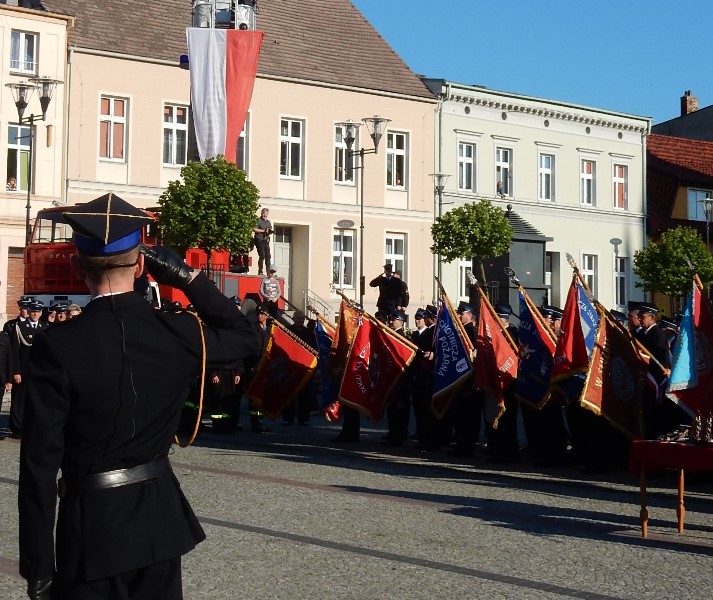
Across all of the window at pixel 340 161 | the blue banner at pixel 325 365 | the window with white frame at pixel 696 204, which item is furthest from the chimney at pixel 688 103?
the blue banner at pixel 325 365

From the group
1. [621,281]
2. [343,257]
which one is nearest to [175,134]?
[343,257]

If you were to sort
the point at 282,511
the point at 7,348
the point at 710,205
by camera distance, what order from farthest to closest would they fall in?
1. the point at 710,205
2. the point at 7,348
3. the point at 282,511

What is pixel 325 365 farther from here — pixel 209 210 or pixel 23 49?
pixel 23 49

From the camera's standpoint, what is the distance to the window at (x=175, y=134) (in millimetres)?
41812

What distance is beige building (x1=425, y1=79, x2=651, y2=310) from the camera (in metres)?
47.9

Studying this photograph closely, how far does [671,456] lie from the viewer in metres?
9.92

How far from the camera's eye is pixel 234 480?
510 inches

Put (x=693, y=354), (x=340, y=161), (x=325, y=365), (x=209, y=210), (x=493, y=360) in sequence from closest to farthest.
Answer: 1. (x=693, y=354)
2. (x=493, y=360)
3. (x=325, y=365)
4. (x=209, y=210)
5. (x=340, y=161)

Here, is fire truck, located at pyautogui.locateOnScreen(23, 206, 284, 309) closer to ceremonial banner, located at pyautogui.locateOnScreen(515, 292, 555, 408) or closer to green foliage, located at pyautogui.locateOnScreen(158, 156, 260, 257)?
green foliage, located at pyautogui.locateOnScreen(158, 156, 260, 257)

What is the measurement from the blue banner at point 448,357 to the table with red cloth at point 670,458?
5.62 meters

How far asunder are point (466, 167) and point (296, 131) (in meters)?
7.27

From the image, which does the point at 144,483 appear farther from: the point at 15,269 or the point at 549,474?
the point at 15,269

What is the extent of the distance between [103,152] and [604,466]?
2874cm

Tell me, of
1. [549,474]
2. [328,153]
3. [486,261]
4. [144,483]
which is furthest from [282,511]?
[328,153]
